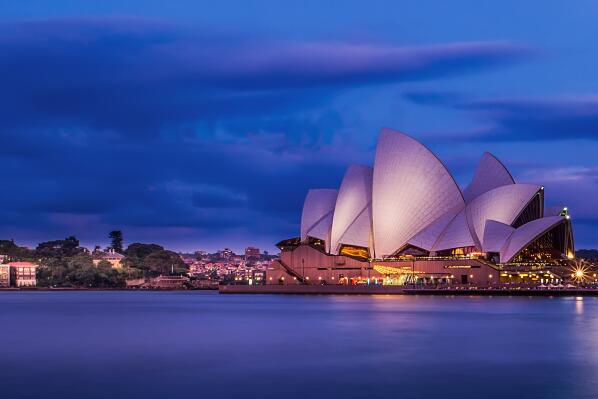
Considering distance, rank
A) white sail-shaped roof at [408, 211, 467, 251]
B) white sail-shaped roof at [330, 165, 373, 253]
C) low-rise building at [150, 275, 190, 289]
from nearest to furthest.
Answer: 1. white sail-shaped roof at [408, 211, 467, 251]
2. white sail-shaped roof at [330, 165, 373, 253]
3. low-rise building at [150, 275, 190, 289]

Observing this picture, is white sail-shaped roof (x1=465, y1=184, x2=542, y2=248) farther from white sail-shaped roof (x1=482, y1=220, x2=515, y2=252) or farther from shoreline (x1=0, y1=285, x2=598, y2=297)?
shoreline (x1=0, y1=285, x2=598, y2=297)

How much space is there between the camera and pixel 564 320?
51125mm

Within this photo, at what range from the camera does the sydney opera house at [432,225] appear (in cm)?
8656

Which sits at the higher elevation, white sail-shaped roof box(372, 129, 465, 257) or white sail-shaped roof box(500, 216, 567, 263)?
white sail-shaped roof box(372, 129, 465, 257)

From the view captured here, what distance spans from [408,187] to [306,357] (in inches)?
2154

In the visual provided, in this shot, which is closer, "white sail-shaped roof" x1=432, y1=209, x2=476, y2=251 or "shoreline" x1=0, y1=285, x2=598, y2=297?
"white sail-shaped roof" x1=432, y1=209, x2=476, y2=251

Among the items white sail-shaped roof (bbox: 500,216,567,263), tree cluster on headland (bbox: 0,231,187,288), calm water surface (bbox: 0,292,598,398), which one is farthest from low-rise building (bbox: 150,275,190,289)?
calm water surface (bbox: 0,292,598,398)

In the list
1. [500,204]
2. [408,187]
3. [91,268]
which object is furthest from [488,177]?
[91,268]

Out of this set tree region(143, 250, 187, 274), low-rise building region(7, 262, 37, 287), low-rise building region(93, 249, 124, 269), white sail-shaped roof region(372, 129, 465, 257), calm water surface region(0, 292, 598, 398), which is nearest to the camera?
calm water surface region(0, 292, 598, 398)

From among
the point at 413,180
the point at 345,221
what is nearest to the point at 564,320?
the point at 413,180

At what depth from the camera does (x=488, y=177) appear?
91.0 m

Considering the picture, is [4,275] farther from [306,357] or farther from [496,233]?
[306,357]

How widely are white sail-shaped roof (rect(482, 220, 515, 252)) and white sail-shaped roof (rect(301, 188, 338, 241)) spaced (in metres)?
19.6

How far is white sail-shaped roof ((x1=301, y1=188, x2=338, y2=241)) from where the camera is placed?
4038 inches
